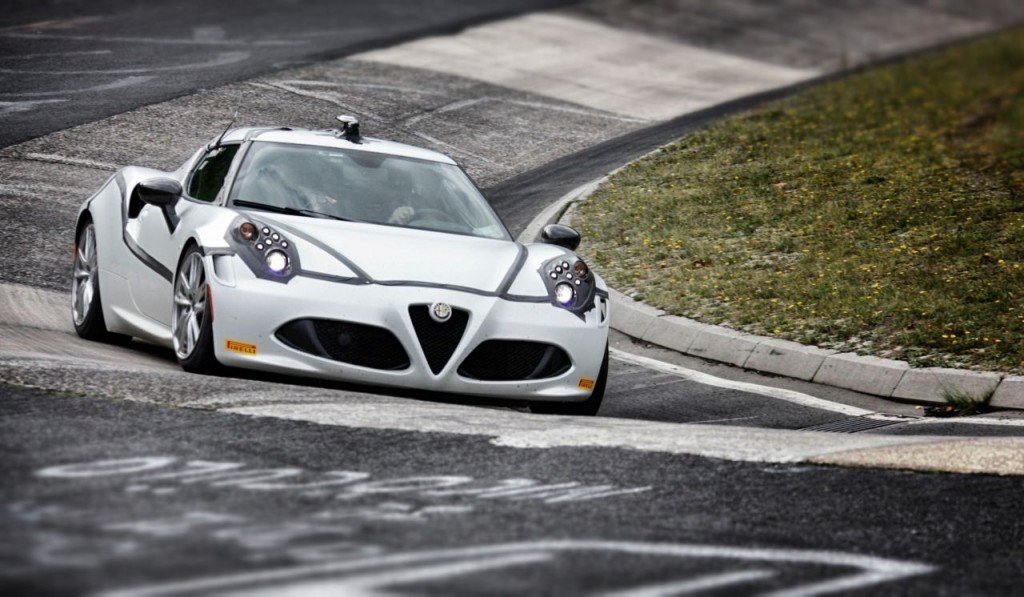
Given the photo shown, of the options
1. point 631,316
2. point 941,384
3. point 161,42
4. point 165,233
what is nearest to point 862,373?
point 941,384

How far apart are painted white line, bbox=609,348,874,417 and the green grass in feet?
2.61

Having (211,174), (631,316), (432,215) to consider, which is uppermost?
(211,174)

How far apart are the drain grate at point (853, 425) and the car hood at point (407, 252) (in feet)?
6.31

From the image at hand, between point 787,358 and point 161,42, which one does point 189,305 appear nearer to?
point 787,358

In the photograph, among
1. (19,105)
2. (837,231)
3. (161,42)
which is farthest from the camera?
(161,42)

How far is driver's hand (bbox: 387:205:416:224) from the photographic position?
8438 millimetres

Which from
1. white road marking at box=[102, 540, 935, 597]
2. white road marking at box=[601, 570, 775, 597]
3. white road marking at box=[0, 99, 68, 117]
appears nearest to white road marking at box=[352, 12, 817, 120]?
white road marking at box=[0, 99, 68, 117]

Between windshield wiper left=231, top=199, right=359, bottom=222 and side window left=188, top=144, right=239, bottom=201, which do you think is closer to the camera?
windshield wiper left=231, top=199, right=359, bottom=222

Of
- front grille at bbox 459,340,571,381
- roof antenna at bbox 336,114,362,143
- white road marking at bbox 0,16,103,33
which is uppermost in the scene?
roof antenna at bbox 336,114,362,143

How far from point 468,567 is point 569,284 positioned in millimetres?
3649

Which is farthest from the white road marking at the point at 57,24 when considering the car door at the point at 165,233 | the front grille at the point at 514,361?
the front grille at the point at 514,361

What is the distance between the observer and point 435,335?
7.44 metres

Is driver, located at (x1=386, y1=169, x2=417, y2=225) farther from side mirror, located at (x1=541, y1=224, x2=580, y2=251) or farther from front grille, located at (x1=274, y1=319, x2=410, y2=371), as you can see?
front grille, located at (x1=274, y1=319, x2=410, y2=371)

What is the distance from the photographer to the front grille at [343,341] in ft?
24.2
